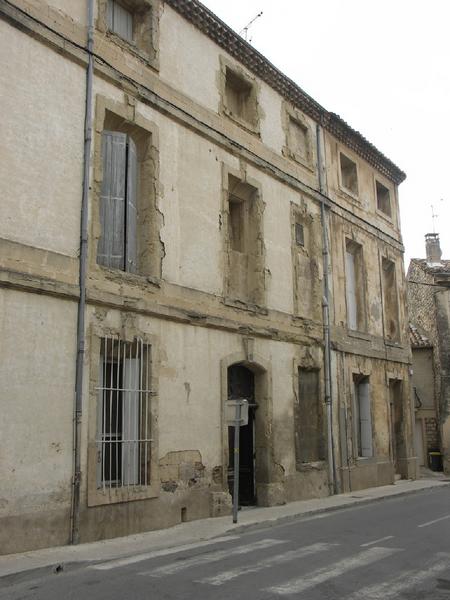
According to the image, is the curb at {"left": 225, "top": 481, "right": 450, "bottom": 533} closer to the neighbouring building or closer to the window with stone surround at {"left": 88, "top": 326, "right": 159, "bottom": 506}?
the window with stone surround at {"left": 88, "top": 326, "right": 159, "bottom": 506}

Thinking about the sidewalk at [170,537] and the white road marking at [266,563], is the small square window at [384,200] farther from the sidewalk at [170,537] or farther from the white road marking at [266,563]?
the white road marking at [266,563]

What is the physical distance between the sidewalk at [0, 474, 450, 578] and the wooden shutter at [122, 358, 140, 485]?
97 centimetres

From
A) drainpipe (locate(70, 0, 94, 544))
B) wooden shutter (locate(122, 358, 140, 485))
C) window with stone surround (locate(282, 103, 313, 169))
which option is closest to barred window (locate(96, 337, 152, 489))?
wooden shutter (locate(122, 358, 140, 485))

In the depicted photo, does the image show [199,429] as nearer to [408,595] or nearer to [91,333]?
[91,333]

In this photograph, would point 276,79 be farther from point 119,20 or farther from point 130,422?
point 130,422

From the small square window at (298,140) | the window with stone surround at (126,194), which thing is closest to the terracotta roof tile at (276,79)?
the small square window at (298,140)

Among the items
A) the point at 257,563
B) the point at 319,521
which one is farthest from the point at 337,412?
the point at 257,563

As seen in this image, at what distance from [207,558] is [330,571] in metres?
1.67

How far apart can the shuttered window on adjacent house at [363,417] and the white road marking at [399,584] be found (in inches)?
402

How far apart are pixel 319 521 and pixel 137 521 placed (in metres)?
3.34

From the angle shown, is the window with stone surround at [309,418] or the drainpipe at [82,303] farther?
the window with stone surround at [309,418]

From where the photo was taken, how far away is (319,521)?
1130 centimetres

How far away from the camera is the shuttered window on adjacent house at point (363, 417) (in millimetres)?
17406

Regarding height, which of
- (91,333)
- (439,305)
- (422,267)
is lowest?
(91,333)
